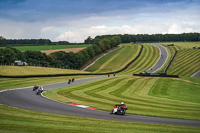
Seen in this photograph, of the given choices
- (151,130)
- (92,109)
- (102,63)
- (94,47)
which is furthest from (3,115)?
(94,47)

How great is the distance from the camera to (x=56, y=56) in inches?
5089

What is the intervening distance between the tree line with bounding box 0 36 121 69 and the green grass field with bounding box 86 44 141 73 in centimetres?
648

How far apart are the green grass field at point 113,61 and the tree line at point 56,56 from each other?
6.48 m

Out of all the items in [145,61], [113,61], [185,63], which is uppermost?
[145,61]

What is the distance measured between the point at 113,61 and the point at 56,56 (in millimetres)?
29919

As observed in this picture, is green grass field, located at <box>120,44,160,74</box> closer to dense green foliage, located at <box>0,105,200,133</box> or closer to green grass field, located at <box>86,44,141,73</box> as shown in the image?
green grass field, located at <box>86,44,141,73</box>

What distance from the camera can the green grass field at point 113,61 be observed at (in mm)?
123188

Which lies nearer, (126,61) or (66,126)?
(66,126)

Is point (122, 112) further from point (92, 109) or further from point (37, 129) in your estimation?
point (37, 129)

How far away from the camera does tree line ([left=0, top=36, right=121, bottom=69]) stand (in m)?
102

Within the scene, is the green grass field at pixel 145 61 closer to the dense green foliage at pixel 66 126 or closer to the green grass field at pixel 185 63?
the green grass field at pixel 185 63

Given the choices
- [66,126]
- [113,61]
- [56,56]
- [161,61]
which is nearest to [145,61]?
[161,61]

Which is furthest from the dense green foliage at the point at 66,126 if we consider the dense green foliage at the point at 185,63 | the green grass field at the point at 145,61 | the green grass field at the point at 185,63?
the green grass field at the point at 145,61

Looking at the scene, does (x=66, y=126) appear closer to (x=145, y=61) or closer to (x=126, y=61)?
(x=145, y=61)
